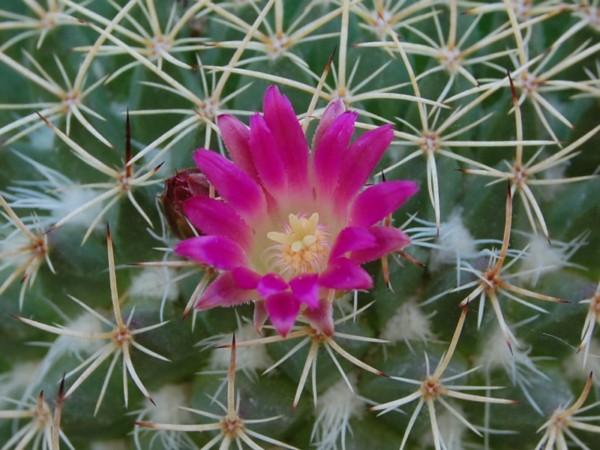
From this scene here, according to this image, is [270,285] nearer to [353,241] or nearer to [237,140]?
[353,241]

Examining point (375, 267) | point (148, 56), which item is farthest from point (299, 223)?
point (148, 56)

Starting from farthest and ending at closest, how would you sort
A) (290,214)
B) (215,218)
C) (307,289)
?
1. (290,214)
2. (215,218)
3. (307,289)

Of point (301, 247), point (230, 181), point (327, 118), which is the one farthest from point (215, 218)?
point (327, 118)

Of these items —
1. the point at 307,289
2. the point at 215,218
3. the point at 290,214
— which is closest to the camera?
the point at 307,289

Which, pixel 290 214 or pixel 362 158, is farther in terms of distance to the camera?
pixel 290 214

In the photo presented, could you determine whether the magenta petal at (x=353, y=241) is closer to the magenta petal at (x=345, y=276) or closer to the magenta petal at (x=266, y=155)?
the magenta petal at (x=345, y=276)

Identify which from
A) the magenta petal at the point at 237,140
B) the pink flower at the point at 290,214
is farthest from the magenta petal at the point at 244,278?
the magenta petal at the point at 237,140

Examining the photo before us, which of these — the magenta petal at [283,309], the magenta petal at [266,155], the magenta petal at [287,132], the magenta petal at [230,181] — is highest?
the magenta petal at [287,132]
